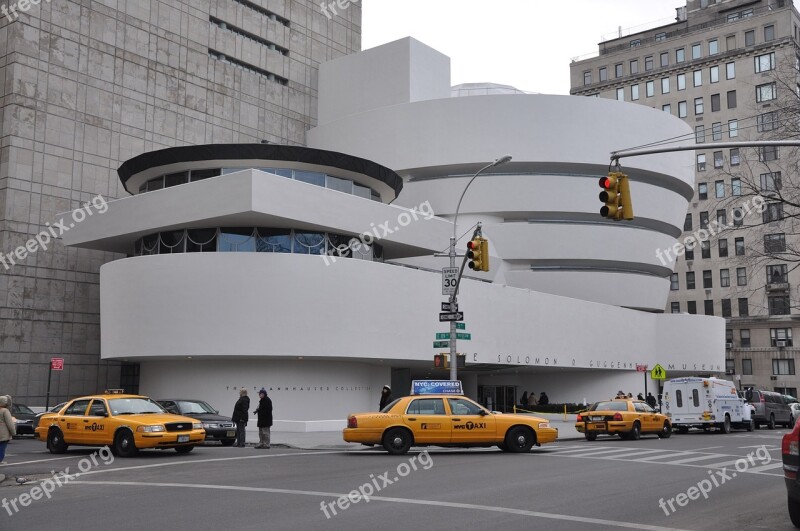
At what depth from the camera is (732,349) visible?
267ft

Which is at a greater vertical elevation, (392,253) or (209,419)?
(392,253)

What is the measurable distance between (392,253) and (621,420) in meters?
18.7

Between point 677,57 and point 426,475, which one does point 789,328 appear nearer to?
point 677,57

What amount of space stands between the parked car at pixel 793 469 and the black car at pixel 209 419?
18.3 metres

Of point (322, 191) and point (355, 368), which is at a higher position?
point (322, 191)

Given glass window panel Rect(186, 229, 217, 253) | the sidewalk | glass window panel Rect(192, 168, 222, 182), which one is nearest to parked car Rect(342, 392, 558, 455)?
the sidewalk

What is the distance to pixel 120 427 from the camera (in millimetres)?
20266

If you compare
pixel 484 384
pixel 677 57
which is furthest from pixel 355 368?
pixel 677 57

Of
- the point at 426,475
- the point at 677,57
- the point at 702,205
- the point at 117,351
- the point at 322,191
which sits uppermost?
the point at 677,57

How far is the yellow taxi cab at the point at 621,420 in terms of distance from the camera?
27875mm

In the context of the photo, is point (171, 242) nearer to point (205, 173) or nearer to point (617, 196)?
point (205, 173)

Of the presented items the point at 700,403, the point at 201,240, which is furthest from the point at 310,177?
the point at 700,403

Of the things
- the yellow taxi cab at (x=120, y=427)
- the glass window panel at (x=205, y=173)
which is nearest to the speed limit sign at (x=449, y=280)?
the yellow taxi cab at (x=120, y=427)

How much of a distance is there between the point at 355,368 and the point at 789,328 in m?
55.5
